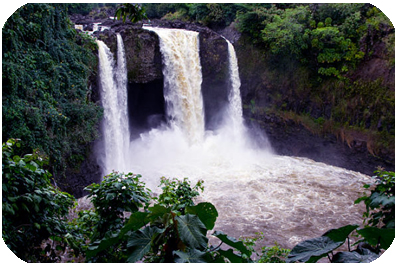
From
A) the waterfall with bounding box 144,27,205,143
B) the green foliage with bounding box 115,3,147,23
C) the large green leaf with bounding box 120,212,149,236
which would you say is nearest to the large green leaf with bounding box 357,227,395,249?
the large green leaf with bounding box 120,212,149,236

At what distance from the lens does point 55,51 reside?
788 centimetres

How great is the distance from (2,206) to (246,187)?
8.02m

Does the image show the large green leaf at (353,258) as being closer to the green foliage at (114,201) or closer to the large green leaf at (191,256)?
the large green leaf at (191,256)

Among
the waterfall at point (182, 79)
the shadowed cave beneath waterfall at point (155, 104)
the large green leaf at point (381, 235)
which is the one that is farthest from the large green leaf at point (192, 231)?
the shadowed cave beneath waterfall at point (155, 104)

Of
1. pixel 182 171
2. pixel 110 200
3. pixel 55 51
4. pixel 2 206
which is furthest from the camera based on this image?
pixel 182 171

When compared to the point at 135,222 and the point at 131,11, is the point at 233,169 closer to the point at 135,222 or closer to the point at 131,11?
the point at 131,11

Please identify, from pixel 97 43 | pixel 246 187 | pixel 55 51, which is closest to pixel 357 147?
pixel 246 187

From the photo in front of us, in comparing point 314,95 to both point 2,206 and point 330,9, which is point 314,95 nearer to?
point 330,9

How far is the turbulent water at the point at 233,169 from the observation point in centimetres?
761

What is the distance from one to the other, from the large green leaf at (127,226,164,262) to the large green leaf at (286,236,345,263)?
747 millimetres

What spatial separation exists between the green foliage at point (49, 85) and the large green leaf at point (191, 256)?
236 inches

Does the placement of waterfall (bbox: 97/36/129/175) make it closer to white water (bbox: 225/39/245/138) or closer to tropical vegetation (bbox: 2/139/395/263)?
white water (bbox: 225/39/245/138)

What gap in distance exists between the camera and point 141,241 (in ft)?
5.56

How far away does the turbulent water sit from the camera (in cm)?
761
